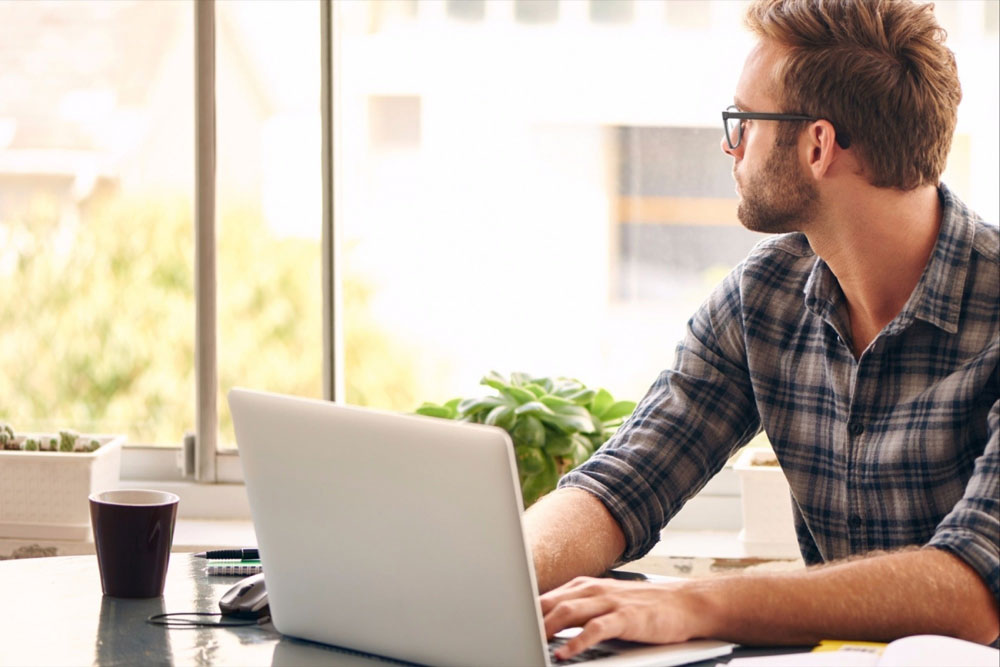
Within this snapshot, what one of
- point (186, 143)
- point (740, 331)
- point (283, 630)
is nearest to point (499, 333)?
point (186, 143)

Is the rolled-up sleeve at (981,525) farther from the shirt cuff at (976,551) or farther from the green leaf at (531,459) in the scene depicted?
the green leaf at (531,459)

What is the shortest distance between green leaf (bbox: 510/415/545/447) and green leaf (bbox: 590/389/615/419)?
0.66 ft

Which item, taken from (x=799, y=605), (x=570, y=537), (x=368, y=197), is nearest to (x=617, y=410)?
(x=368, y=197)

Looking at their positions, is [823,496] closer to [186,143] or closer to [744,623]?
[744,623]

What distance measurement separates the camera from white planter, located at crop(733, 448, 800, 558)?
2285 millimetres

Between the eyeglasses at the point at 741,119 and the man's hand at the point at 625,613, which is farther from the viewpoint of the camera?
the eyeglasses at the point at 741,119

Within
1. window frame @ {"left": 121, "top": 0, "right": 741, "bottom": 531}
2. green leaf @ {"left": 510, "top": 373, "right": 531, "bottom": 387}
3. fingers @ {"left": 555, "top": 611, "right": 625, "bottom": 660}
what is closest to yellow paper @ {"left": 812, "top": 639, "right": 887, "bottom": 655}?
fingers @ {"left": 555, "top": 611, "right": 625, "bottom": 660}

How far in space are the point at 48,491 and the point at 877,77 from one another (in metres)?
1.64

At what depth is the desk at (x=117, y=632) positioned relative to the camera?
1016mm

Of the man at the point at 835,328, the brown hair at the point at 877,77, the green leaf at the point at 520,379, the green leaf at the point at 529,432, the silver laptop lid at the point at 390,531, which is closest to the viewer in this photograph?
the silver laptop lid at the point at 390,531

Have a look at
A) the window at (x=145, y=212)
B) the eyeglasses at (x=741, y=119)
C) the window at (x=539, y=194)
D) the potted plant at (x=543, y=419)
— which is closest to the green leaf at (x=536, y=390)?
the potted plant at (x=543, y=419)

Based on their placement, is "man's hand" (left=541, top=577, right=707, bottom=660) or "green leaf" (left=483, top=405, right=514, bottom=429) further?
"green leaf" (left=483, top=405, right=514, bottom=429)

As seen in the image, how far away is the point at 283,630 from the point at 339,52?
5.51 ft

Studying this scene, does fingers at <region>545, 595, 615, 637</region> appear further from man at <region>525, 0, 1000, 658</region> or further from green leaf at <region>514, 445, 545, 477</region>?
green leaf at <region>514, 445, 545, 477</region>
